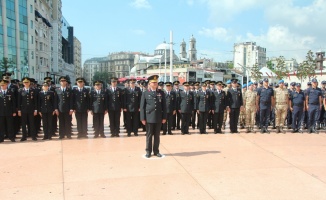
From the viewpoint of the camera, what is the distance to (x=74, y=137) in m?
8.35

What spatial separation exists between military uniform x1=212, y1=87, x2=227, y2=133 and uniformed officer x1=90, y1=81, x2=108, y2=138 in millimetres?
3352

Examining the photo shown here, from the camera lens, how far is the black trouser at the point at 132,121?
871 cm

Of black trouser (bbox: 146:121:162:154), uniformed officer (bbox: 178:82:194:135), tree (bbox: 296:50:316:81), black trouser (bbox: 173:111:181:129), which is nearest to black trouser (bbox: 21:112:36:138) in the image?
black trouser (bbox: 146:121:162:154)

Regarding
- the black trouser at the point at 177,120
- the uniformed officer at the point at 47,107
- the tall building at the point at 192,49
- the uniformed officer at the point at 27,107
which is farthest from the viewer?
the tall building at the point at 192,49

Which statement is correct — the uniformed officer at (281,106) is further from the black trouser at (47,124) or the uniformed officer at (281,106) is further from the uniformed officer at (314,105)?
the black trouser at (47,124)

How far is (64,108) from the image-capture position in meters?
8.12

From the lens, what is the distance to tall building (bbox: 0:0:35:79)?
36469 millimetres

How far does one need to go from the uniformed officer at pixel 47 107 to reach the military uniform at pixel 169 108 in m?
3.20

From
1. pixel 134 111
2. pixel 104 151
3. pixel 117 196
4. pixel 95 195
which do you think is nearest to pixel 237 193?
pixel 117 196

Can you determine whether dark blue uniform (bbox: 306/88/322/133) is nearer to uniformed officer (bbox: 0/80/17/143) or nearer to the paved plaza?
the paved plaza

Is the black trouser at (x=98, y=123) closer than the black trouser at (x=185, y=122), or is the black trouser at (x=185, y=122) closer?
the black trouser at (x=98, y=123)

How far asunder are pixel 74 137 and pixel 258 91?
5863 mm

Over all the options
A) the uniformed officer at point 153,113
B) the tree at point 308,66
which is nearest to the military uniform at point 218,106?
the uniformed officer at point 153,113

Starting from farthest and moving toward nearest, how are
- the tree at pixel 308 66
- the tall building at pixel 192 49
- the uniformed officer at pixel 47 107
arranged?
1. the tall building at pixel 192 49
2. the tree at pixel 308 66
3. the uniformed officer at pixel 47 107
